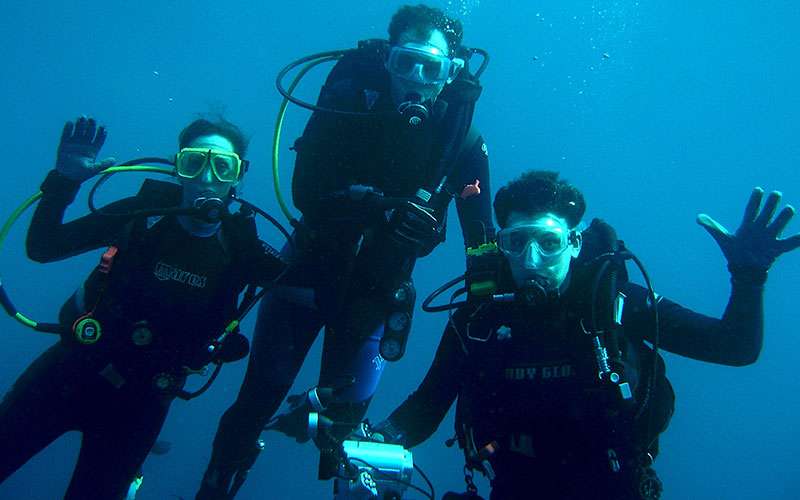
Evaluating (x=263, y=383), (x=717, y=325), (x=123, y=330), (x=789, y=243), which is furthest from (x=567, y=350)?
(x=123, y=330)

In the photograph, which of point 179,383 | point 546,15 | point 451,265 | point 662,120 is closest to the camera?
point 179,383

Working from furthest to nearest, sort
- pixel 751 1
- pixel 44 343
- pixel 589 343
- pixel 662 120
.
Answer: pixel 662 120 < pixel 751 1 < pixel 44 343 < pixel 589 343

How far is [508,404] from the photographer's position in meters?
3.40

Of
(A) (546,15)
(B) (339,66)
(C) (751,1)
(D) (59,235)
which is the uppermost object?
(A) (546,15)

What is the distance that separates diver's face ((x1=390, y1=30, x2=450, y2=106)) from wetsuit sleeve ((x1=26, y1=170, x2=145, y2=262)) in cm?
226

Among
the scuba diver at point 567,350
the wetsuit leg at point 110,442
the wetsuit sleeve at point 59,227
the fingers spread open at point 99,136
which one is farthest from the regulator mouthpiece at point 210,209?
the scuba diver at point 567,350

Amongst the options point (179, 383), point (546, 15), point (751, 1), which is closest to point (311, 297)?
point (179, 383)

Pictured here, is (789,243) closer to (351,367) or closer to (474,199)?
(474,199)

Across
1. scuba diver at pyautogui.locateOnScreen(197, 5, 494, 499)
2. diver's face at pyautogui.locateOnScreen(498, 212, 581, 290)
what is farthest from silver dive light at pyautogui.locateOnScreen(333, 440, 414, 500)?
diver's face at pyautogui.locateOnScreen(498, 212, 581, 290)

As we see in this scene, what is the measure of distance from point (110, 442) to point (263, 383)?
1.17m

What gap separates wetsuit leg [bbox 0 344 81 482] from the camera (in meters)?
3.72

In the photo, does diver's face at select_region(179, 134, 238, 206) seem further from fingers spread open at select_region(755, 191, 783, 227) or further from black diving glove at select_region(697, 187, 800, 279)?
fingers spread open at select_region(755, 191, 783, 227)

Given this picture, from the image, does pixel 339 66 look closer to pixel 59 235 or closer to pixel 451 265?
pixel 59 235

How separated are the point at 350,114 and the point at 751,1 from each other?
31951mm
